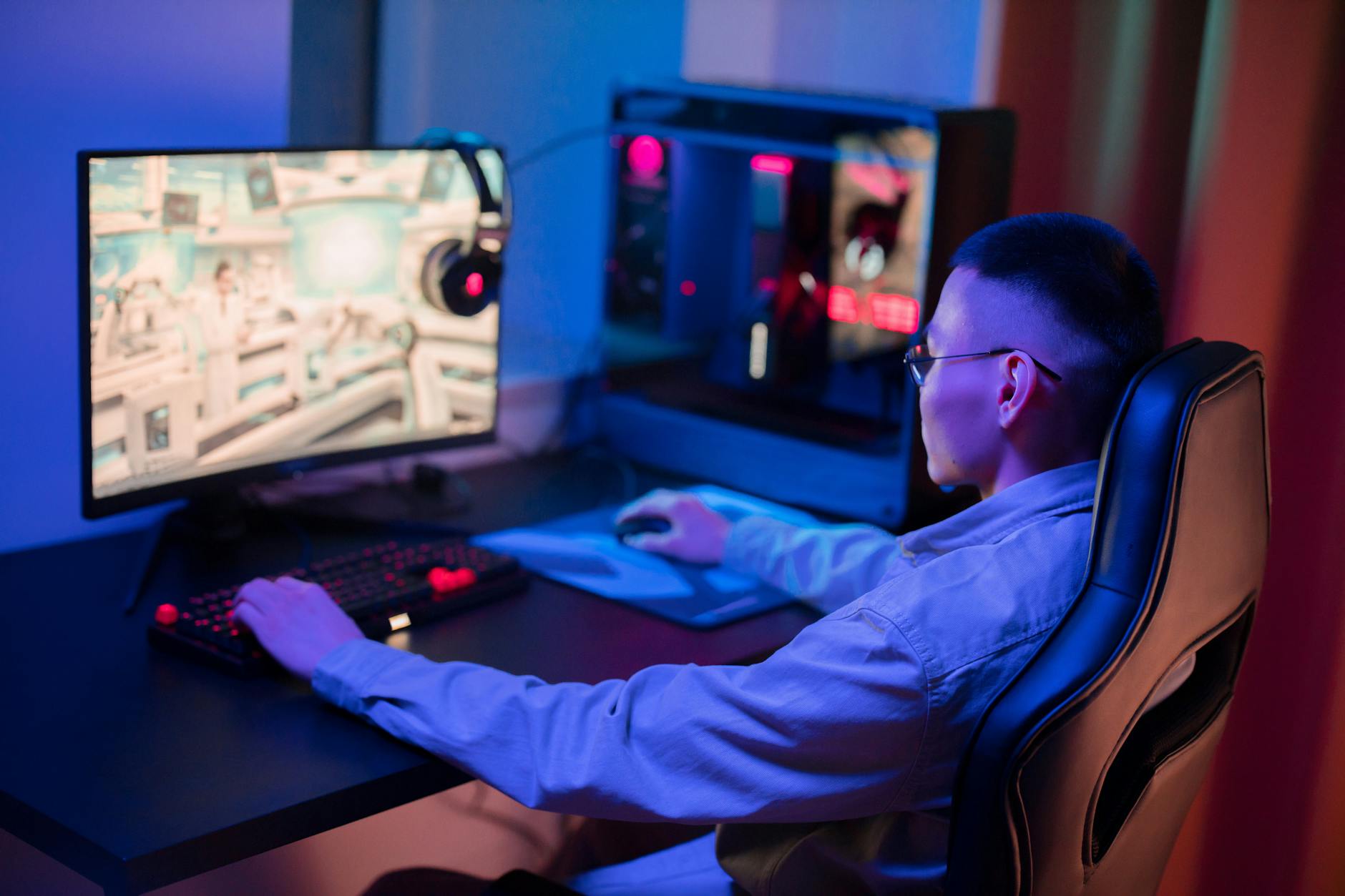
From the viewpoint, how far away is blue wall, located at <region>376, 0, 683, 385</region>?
1764mm

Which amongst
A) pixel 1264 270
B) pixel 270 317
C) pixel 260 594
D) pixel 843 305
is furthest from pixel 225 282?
pixel 1264 270

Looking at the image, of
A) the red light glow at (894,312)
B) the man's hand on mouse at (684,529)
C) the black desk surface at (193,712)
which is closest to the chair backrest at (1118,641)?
the black desk surface at (193,712)

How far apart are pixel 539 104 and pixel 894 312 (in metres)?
0.61

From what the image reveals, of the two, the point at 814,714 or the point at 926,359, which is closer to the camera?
the point at 814,714

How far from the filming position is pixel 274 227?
1402 millimetres

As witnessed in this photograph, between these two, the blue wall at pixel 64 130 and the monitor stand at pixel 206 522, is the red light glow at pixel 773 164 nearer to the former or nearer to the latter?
the blue wall at pixel 64 130

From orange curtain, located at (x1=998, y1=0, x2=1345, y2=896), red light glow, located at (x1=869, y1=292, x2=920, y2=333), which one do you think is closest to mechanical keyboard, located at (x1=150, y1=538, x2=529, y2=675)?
red light glow, located at (x1=869, y1=292, x2=920, y2=333)

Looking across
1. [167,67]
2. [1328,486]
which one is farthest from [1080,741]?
[167,67]

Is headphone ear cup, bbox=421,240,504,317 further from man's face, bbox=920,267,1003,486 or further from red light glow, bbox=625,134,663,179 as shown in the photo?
man's face, bbox=920,267,1003,486

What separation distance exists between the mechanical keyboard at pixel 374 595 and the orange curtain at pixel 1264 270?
0.87 meters

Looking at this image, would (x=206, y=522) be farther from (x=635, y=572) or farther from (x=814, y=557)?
(x=814, y=557)

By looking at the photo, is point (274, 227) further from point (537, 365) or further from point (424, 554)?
point (537, 365)

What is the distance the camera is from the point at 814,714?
89cm

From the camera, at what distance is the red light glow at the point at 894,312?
1.66 metres
